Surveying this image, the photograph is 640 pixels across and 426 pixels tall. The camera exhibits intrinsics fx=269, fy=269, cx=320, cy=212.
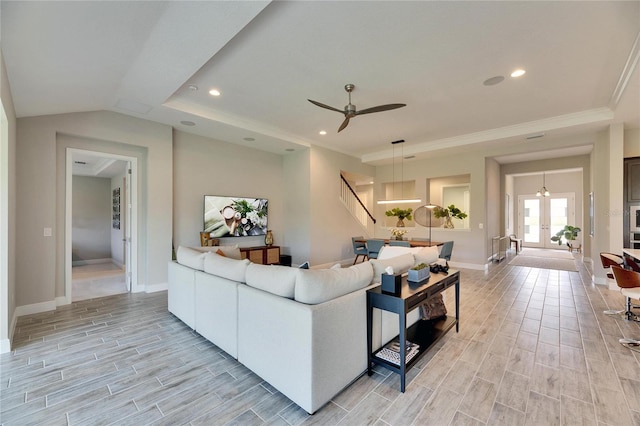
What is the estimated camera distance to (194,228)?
18.3ft

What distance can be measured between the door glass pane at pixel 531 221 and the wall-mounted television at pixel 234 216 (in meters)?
11.2

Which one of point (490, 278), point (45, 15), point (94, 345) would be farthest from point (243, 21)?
point (490, 278)

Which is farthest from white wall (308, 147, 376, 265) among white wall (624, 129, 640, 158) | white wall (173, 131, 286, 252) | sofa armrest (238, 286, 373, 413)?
white wall (624, 129, 640, 158)

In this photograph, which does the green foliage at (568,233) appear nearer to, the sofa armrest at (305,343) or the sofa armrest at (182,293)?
the sofa armrest at (305,343)

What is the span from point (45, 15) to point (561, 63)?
516 centimetres

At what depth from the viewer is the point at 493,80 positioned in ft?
11.9

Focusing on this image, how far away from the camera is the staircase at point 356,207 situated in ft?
25.8

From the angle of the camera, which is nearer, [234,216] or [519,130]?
[519,130]

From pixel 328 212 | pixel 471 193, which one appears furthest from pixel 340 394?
pixel 471 193

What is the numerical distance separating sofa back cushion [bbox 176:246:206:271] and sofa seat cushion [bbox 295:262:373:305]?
1684 mm

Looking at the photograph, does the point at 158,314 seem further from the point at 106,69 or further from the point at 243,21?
the point at 243,21

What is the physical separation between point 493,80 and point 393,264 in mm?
2928

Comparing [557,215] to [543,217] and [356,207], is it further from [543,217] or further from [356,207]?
[356,207]

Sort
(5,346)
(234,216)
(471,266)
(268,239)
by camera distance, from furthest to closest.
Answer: (471,266), (268,239), (234,216), (5,346)
